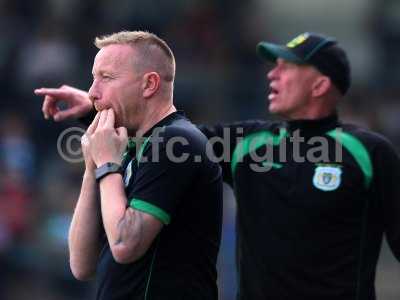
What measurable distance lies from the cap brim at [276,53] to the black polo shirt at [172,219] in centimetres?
141

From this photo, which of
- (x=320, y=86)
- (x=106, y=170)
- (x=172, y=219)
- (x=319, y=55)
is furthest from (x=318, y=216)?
(x=106, y=170)

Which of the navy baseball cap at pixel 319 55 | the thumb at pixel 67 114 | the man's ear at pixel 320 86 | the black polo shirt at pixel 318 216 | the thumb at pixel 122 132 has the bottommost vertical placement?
the black polo shirt at pixel 318 216

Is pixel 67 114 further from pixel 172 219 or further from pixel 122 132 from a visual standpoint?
pixel 172 219

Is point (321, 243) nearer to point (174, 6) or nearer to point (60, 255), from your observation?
point (60, 255)

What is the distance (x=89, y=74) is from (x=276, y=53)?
732 cm

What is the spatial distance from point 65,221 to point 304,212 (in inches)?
262

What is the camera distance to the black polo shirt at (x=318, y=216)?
4.76m

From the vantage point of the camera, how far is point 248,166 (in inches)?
200

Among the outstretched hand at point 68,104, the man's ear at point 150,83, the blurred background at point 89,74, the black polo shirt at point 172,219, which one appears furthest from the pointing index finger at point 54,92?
the blurred background at point 89,74

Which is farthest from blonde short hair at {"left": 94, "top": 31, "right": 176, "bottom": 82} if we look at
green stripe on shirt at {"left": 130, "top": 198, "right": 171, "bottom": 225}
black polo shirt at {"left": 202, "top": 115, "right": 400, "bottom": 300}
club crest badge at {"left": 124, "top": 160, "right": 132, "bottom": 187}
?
black polo shirt at {"left": 202, "top": 115, "right": 400, "bottom": 300}

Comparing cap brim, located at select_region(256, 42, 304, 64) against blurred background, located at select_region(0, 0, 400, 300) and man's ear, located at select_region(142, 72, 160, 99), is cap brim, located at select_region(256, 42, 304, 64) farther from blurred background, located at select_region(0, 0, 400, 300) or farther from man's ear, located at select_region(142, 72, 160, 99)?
blurred background, located at select_region(0, 0, 400, 300)

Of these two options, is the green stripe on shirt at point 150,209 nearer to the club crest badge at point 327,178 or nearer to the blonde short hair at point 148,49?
the blonde short hair at point 148,49

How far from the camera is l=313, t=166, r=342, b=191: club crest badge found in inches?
192

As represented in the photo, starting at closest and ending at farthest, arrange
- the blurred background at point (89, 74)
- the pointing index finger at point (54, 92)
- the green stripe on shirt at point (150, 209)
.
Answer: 1. the green stripe on shirt at point (150, 209)
2. the pointing index finger at point (54, 92)
3. the blurred background at point (89, 74)
